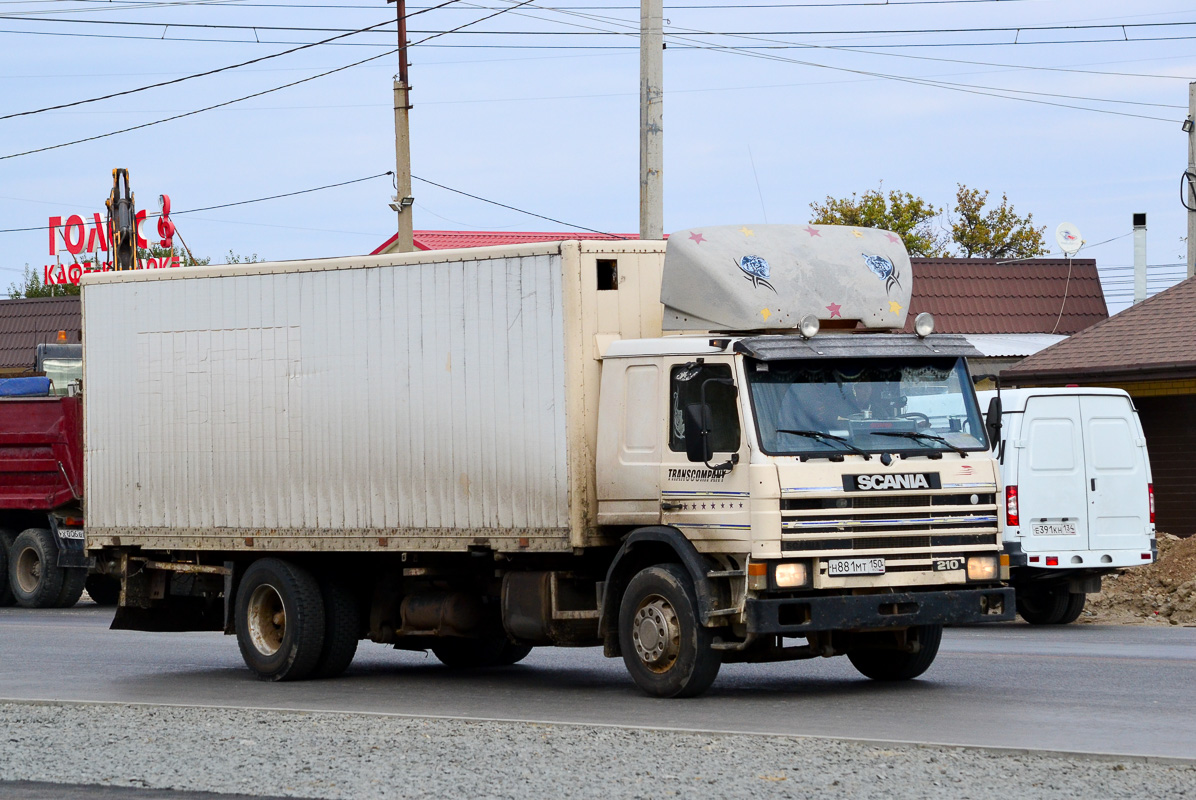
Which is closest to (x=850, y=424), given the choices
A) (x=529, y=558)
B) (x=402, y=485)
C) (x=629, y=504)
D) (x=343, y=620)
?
(x=629, y=504)

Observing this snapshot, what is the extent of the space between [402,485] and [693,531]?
8.25 feet

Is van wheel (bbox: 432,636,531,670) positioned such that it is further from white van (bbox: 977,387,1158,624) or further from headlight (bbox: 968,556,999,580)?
white van (bbox: 977,387,1158,624)

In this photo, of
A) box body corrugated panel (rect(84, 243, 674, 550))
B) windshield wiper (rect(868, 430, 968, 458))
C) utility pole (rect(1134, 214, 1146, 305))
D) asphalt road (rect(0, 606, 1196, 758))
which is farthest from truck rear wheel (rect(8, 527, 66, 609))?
utility pole (rect(1134, 214, 1146, 305))

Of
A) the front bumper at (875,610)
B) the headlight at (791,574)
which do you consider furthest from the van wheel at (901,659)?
the headlight at (791,574)

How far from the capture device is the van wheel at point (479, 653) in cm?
1554

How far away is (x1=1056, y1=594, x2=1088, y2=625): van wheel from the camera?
746 inches

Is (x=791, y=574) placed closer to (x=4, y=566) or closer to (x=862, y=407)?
(x=862, y=407)

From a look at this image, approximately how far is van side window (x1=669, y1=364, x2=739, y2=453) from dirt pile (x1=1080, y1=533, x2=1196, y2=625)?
921 cm

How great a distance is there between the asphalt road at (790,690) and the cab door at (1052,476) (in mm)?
992

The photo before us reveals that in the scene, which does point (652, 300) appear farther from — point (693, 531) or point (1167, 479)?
point (1167, 479)

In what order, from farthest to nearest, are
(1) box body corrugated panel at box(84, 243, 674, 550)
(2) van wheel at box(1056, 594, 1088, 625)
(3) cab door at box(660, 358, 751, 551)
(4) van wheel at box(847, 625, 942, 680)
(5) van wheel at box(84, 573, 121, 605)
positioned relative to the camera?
(5) van wheel at box(84, 573, 121, 605), (2) van wheel at box(1056, 594, 1088, 625), (4) van wheel at box(847, 625, 942, 680), (1) box body corrugated panel at box(84, 243, 674, 550), (3) cab door at box(660, 358, 751, 551)

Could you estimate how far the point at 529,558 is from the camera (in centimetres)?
1316

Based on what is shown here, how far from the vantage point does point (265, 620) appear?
14.7m

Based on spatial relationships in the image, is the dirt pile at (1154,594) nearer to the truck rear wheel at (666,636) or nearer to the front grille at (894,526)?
the front grille at (894,526)
